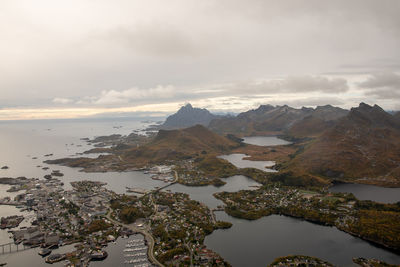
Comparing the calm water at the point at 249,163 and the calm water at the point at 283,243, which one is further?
the calm water at the point at 249,163

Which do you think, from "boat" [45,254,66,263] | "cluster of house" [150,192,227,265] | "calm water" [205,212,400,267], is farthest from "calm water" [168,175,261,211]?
"boat" [45,254,66,263]

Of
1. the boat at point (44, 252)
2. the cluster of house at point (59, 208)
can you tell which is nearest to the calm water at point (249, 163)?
the cluster of house at point (59, 208)

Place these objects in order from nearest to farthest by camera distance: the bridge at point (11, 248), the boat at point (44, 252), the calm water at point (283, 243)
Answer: the calm water at point (283, 243) → the boat at point (44, 252) → the bridge at point (11, 248)

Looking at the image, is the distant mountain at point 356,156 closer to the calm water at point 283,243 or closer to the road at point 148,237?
the calm water at point 283,243

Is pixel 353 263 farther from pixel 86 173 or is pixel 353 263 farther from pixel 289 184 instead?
pixel 86 173

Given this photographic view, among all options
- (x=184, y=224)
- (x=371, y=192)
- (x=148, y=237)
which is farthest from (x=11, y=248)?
(x=371, y=192)

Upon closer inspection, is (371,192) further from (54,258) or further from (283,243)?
(54,258)

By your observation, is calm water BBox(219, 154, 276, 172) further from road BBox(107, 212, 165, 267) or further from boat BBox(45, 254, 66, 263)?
boat BBox(45, 254, 66, 263)
